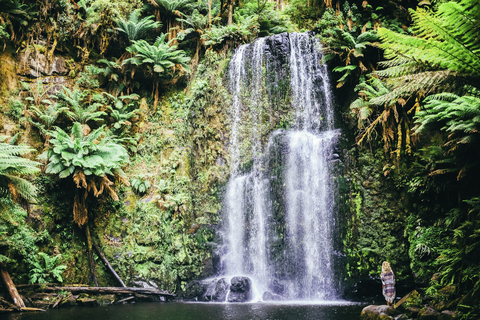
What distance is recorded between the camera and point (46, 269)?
9352mm

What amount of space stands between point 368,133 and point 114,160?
27.7ft

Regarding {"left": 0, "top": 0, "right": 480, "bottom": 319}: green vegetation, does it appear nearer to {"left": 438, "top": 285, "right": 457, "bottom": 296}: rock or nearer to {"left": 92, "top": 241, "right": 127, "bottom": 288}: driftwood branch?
{"left": 438, "top": 285, "right": 457, "bottom": 296}: rock

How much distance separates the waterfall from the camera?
10.6m

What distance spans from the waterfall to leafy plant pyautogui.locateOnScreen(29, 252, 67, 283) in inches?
202

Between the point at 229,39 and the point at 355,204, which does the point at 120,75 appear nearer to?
the point at 229,39

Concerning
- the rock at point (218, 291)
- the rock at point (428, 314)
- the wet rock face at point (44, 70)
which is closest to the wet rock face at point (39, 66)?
the wet rock face at point (44, 70)

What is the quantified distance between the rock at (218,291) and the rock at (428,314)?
5654mm

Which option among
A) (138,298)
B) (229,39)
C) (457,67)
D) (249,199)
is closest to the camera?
(457,67)

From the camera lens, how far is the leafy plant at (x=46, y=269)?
9.11 m

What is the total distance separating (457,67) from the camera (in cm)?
387

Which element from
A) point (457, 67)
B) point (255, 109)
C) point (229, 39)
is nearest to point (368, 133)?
point (255, 109)

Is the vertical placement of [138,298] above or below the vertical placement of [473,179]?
below

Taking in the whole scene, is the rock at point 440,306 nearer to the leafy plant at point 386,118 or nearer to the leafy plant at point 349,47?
the leafy plant at point 386,118

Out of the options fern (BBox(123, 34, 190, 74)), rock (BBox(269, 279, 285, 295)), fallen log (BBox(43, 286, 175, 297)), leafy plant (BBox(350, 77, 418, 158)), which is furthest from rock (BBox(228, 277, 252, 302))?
fern (BBox(123, 34, 190, 74))
